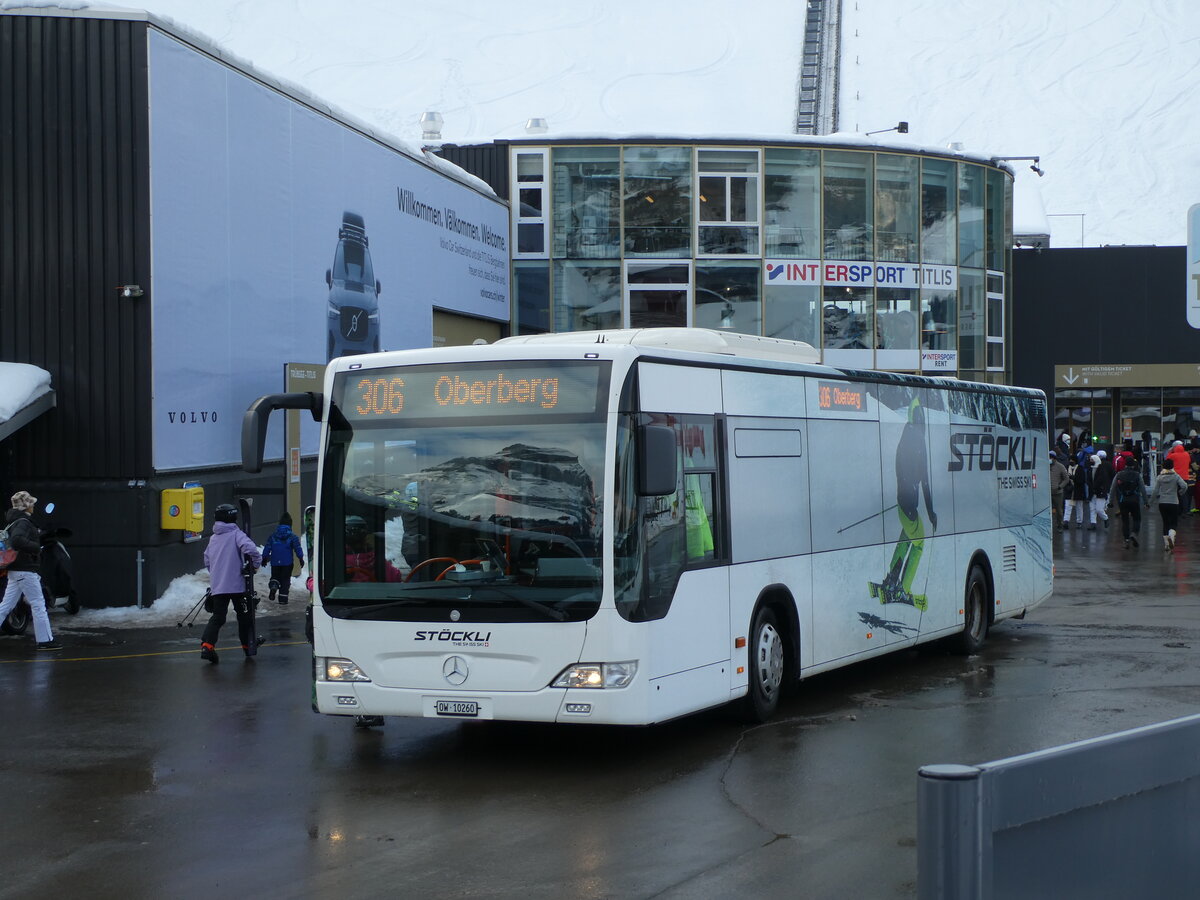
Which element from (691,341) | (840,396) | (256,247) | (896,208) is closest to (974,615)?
(840,396)

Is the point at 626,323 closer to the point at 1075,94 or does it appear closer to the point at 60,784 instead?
the point at 60,784

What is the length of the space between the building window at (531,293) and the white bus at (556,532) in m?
24.3

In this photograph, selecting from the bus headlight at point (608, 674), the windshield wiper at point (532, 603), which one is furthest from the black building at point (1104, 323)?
the windshield wiper at point (532, 603)

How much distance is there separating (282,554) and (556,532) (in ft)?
34.7

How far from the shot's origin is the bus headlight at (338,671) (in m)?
9.50

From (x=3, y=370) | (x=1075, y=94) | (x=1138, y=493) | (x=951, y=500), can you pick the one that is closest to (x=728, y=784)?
(x=951, y=500)

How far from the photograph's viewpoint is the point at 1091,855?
4004 millimetres

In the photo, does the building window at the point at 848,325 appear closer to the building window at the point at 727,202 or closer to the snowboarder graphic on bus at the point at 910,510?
the building window at the point at 727,202

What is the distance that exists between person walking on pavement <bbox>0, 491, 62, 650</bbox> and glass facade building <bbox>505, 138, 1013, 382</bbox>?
67.9 feet

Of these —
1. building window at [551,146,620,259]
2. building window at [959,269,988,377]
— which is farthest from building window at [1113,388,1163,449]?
building window at [551,146,620,259]

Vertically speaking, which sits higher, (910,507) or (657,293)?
(657,293)

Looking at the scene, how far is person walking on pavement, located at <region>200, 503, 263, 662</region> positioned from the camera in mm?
14102

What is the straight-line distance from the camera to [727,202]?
117 ft

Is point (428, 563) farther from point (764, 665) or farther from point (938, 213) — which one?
point (938, 213)
